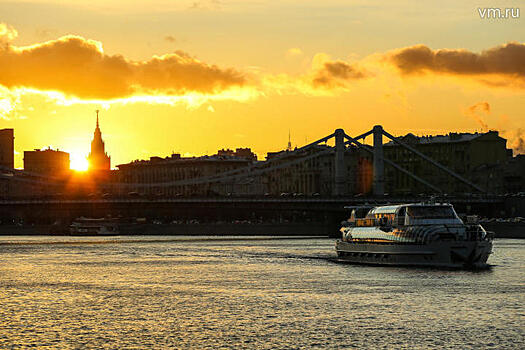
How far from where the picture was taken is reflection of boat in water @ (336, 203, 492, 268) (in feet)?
203

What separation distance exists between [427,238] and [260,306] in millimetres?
19672

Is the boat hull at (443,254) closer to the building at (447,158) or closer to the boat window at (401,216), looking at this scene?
the boat window at (401,216)

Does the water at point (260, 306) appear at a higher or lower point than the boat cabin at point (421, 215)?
lower

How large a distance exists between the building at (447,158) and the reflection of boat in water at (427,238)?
111 metres

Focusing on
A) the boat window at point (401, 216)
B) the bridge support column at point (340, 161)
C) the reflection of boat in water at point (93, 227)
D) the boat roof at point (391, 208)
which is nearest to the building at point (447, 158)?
the bridge support column at point (340, 161)

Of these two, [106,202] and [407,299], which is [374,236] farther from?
[106,202]

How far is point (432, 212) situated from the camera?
64.0 m

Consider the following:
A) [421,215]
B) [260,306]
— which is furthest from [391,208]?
[260,306]

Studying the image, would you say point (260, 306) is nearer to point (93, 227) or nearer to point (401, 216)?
point (401, 216)

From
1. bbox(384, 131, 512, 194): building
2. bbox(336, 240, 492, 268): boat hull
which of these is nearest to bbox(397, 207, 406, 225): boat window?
bbox(336, 240, 492, 268): boat hull

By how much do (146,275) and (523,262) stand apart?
2345cm

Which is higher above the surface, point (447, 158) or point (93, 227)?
point (447, 158)

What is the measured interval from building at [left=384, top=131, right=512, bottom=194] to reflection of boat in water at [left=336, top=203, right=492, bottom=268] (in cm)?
11100

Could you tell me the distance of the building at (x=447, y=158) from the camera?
181125 millimetres
